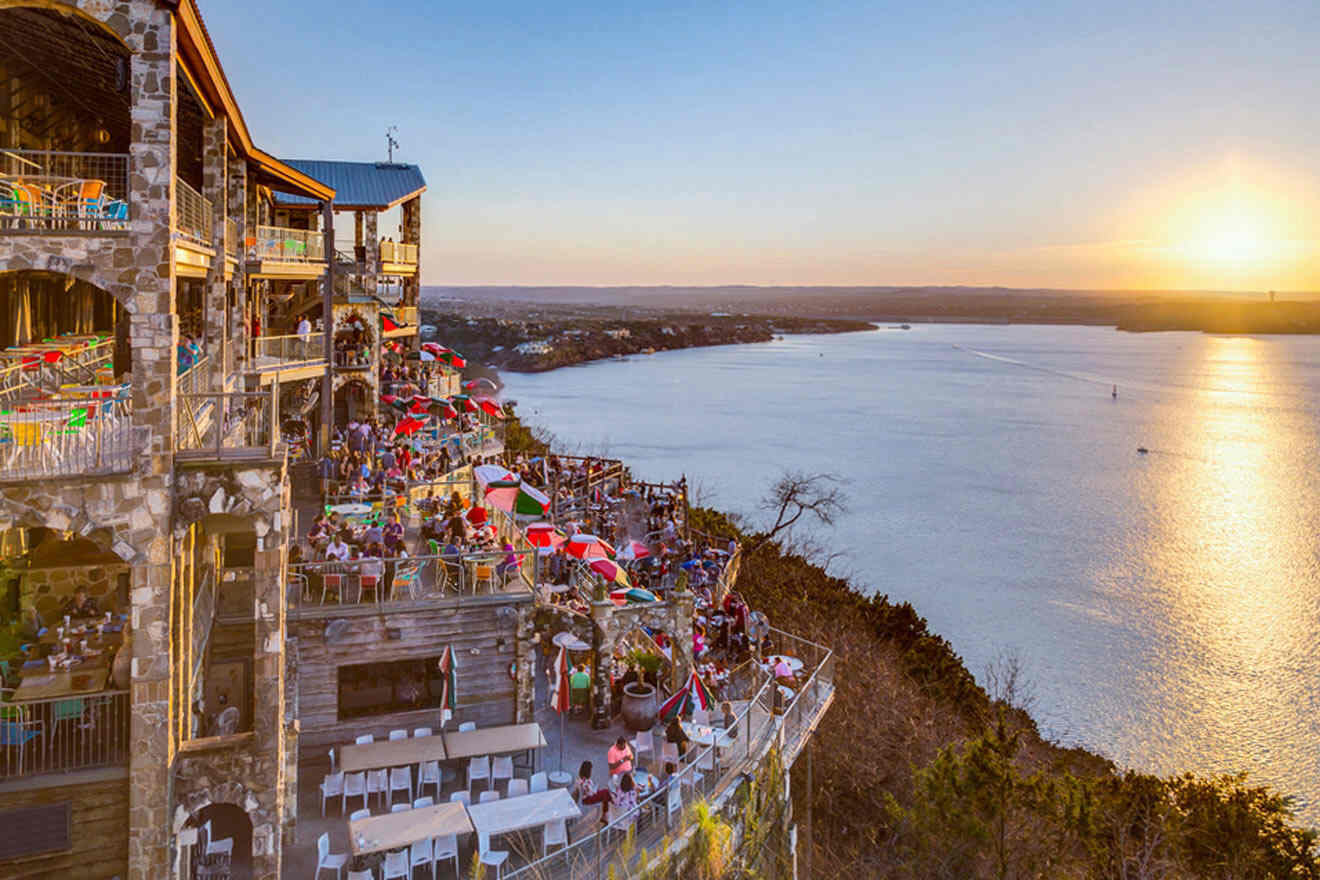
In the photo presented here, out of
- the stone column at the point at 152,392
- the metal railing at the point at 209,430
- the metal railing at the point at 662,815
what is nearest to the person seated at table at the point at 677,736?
the metal railing at the point at 662,815

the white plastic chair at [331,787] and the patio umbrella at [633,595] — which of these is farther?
the patio umbrella at [633,595]

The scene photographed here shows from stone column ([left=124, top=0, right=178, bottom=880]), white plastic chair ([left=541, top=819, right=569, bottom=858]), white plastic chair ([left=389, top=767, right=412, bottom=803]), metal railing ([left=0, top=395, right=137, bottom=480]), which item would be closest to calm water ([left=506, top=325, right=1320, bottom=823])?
white plastic chair ([left=541, top=819, right=569, bottom=858])

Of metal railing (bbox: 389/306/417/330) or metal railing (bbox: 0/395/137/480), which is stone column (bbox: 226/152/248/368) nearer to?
metal railing (bbox: 0/395/137/480)

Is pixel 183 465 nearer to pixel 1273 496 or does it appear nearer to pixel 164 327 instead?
pixel 164 327

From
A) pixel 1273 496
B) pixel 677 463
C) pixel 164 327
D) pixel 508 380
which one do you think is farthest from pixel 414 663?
pixel 508 380

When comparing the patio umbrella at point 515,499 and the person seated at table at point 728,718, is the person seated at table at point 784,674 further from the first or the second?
the patio umbrella at point 515,499

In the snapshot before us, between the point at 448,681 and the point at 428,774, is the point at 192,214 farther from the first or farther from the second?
the point at 428,774

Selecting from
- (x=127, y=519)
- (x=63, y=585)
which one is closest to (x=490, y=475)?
(x=63, y=585)
